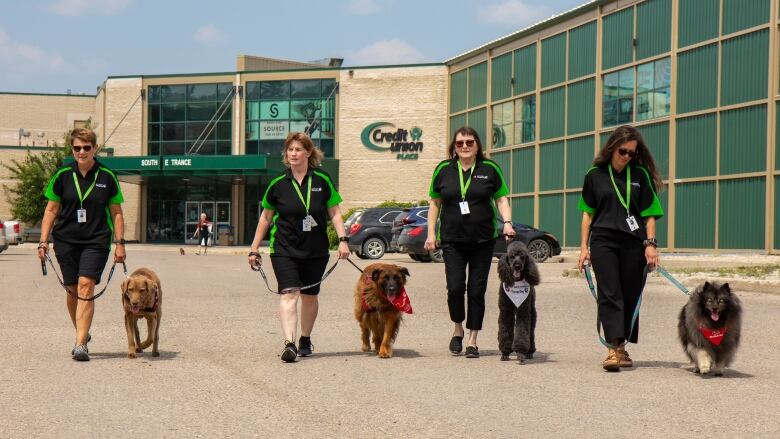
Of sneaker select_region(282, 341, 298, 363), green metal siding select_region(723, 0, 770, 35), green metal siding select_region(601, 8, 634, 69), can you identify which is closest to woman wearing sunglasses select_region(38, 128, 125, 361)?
sneaker select_region(282, 341, 298, 363)

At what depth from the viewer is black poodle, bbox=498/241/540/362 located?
28.3ft

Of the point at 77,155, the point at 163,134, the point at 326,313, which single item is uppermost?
the point at 163,134

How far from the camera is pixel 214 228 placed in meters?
55.9

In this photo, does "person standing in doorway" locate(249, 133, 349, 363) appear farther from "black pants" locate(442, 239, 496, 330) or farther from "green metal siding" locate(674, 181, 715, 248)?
"green metal siding" locate(674, 181, 715, 248)

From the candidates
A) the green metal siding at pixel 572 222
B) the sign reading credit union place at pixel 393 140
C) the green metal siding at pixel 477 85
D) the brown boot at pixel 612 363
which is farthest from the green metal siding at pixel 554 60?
the brown boot at pixel 612 363

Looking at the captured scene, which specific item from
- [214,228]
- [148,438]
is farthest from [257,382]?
[214,228]

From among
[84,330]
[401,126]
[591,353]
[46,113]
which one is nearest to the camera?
[84,330]

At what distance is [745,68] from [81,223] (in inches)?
1037

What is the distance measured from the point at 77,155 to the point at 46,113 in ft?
240

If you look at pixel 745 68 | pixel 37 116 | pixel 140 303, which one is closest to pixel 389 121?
pixel 745 68

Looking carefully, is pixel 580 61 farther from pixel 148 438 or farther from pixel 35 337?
pixel 148 438

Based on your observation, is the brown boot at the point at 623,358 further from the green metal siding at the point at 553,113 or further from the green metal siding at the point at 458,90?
the green metal siding at the point at 458,90

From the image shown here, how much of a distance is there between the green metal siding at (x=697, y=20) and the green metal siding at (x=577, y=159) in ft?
21.4

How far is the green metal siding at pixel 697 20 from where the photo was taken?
32625 mm
